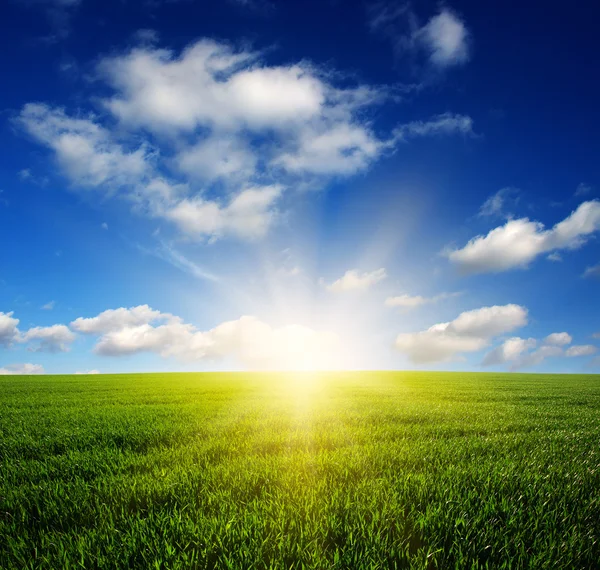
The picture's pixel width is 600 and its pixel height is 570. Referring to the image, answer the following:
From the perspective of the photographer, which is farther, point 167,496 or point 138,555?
point 167,496

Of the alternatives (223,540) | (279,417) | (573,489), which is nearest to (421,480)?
(573,489)

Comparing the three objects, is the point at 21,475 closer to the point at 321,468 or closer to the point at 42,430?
the point at 42,430

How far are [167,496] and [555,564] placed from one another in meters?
3.54

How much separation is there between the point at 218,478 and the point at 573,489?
4.10 meters

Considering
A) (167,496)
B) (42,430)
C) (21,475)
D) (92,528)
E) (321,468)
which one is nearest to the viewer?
(92,528)

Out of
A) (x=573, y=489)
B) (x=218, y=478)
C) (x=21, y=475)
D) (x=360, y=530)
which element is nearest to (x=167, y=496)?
(x=218, y=478)

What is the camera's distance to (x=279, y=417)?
27.5 feet

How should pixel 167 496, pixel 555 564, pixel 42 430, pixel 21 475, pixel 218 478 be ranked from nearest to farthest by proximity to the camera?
pixel 555 564
pixel 167 496
pixel 218 478
pixel 21 475
pixel 42 430

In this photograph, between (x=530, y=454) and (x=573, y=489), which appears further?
(x=530, y=454)

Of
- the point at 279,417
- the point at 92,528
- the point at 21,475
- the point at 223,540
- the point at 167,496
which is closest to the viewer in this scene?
the point at 223,540

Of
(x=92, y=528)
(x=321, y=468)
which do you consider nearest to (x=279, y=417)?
(x=321, y=468)

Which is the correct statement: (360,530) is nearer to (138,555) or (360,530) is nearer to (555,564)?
(555,564)

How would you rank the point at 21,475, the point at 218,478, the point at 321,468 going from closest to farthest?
the point at 218,478 < the point at 321,468 < the point at 21,475

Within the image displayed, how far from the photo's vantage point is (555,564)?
2.61 metres
